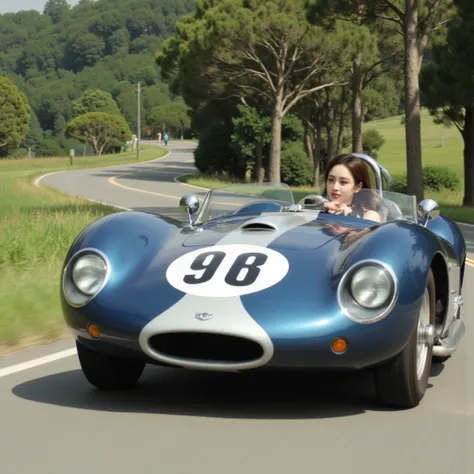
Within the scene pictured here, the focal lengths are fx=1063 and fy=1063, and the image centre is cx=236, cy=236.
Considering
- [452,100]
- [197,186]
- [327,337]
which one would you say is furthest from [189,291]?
[197,186]

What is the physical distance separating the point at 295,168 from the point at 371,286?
53.0 m

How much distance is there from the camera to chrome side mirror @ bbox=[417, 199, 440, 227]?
706cm

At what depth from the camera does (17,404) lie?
545 cm

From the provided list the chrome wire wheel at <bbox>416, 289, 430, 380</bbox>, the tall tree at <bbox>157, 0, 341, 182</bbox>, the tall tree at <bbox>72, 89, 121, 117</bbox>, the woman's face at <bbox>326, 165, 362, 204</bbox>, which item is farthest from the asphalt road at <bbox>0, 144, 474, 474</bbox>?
the tall tree at <bbox>72, 89, 121, 117</bbox>

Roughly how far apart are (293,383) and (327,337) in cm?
114

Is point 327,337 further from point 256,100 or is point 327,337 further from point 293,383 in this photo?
point 256,100

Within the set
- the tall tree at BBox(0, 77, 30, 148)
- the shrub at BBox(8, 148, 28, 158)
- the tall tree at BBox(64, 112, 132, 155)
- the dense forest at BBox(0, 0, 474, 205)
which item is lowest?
the shrub at BBox(8, 148, 28, 158)

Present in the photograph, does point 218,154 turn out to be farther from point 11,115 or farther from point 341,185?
point 11,115

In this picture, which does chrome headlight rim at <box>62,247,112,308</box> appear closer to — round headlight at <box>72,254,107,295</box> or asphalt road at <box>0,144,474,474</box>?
round headlight at <box>72,254,107,295</box>

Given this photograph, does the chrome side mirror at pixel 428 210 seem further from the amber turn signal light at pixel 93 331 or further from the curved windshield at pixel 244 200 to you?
the amber turn signal light at pixel 93 331

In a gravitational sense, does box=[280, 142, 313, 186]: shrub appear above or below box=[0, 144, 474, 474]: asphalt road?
below

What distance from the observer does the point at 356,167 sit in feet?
22.7

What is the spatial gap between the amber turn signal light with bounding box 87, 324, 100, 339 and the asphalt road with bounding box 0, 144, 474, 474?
0.38 metres

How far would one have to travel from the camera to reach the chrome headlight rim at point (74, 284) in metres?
5.35
